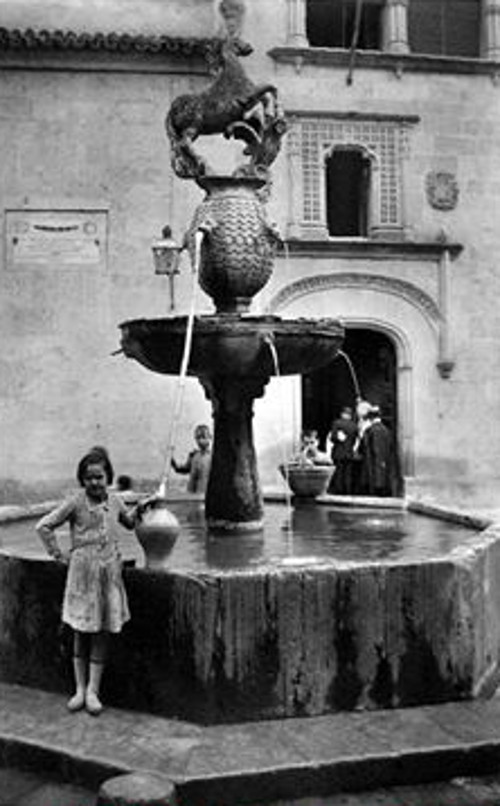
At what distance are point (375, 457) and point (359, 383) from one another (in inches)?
174

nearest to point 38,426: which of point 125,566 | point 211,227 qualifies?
point 211,227

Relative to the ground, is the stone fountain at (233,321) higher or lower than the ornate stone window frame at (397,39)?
lower

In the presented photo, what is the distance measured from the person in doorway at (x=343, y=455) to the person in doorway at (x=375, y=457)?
241mm

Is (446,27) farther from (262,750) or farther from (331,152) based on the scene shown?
(262,750)

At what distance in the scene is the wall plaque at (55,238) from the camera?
46.7ft

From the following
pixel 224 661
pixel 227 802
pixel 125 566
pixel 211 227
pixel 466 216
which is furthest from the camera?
pixel 466 216

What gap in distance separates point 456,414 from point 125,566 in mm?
10899

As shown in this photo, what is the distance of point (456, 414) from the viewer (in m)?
14.8

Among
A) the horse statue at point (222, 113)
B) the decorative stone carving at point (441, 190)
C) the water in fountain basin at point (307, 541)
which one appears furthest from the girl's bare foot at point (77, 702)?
the decorative stone carving at point (441, 190)

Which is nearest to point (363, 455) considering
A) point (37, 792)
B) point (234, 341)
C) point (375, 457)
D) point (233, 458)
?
point (375, 457)

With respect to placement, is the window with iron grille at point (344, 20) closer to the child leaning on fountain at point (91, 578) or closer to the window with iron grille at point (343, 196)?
the window with iron grille at point (343, 196)

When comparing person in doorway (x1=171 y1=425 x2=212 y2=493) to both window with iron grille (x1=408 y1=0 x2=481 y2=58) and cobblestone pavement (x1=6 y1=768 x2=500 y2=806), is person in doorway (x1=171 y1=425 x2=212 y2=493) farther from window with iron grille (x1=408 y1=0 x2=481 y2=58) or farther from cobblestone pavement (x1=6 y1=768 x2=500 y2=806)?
window with iron grille (x1=408 y1=0 x2=481 y2=58)

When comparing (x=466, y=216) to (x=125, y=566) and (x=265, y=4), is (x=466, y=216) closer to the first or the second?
A: (x=265, y=4)

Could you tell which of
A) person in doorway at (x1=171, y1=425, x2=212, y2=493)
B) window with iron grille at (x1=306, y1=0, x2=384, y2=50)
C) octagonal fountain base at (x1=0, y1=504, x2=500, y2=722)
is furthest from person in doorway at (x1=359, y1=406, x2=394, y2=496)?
octagonal fountain base at (x1=0, y1=504, x2=500, y2=722)
